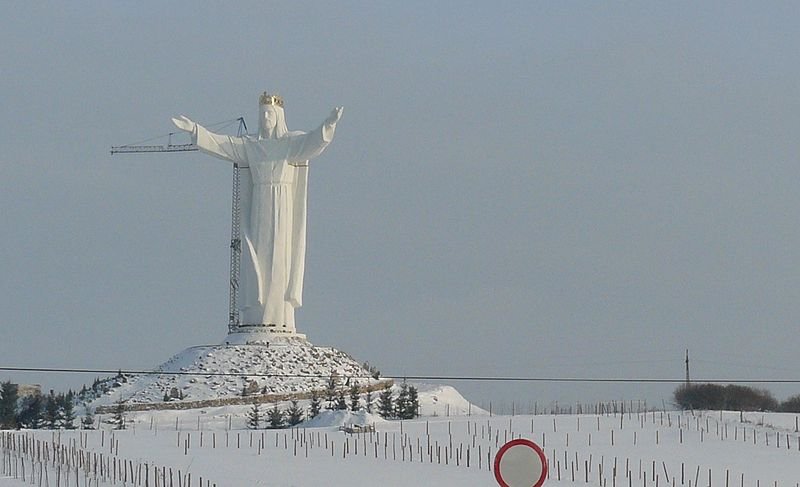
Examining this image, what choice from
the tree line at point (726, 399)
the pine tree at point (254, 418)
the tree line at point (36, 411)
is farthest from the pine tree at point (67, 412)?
the tree line at point (726, 399)

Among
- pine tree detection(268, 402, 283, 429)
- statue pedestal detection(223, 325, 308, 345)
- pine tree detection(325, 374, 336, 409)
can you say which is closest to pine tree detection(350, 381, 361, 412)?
pine tree detection(325, 374, 336, 409)

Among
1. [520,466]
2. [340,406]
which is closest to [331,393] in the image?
[340,406]

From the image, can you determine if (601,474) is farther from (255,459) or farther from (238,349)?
(238,349)

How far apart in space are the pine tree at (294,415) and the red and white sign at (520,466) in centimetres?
3136

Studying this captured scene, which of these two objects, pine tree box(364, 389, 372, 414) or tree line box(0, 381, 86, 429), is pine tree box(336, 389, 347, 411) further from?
tree line box(0, 381, 86, 429)

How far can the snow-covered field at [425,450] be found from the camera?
2978 centimetres

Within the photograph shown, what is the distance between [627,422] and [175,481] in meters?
19.2

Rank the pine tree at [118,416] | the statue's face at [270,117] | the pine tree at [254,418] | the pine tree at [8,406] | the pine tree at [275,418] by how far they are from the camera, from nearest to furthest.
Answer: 1. the pine tree at [275,418]
2. the pine tree at [254,418]
3. the pine tree at [118,416]
4. the pine tree at [8,406]
5. the statue's face at [270,117]

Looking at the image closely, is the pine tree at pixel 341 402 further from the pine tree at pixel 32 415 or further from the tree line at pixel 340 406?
the pine tree at pixel 32 415

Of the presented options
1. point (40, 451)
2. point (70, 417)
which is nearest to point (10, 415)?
point (70, 417)

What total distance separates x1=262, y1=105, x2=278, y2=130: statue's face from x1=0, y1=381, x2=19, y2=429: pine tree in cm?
1368

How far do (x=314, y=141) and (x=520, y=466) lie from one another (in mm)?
40400

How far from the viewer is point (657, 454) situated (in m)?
35.4

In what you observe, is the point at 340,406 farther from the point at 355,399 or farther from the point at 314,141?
the point at 314,141
